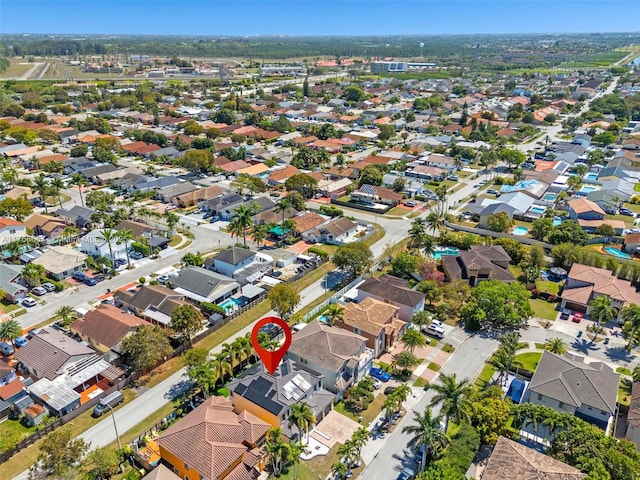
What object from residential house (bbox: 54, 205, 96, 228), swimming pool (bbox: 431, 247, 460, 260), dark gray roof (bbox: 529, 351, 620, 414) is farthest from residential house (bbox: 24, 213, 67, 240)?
dark gray roof (bbox: 529, 351, 620, 414)

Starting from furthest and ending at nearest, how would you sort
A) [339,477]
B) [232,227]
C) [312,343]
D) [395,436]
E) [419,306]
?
1. [232,227]
2. [419,306]
3. [312,343]
4. [395,436]
5. [339,477]

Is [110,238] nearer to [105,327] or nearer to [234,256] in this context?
[234,256]

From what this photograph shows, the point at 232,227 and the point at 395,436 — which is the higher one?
the point at 232,227

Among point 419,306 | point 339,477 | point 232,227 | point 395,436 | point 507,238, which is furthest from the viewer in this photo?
point 507,238

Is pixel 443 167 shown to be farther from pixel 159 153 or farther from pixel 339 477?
pixel 339 477

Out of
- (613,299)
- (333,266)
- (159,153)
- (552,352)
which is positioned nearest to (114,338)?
(333,266)

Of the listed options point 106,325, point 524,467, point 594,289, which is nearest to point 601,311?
point 594,289
